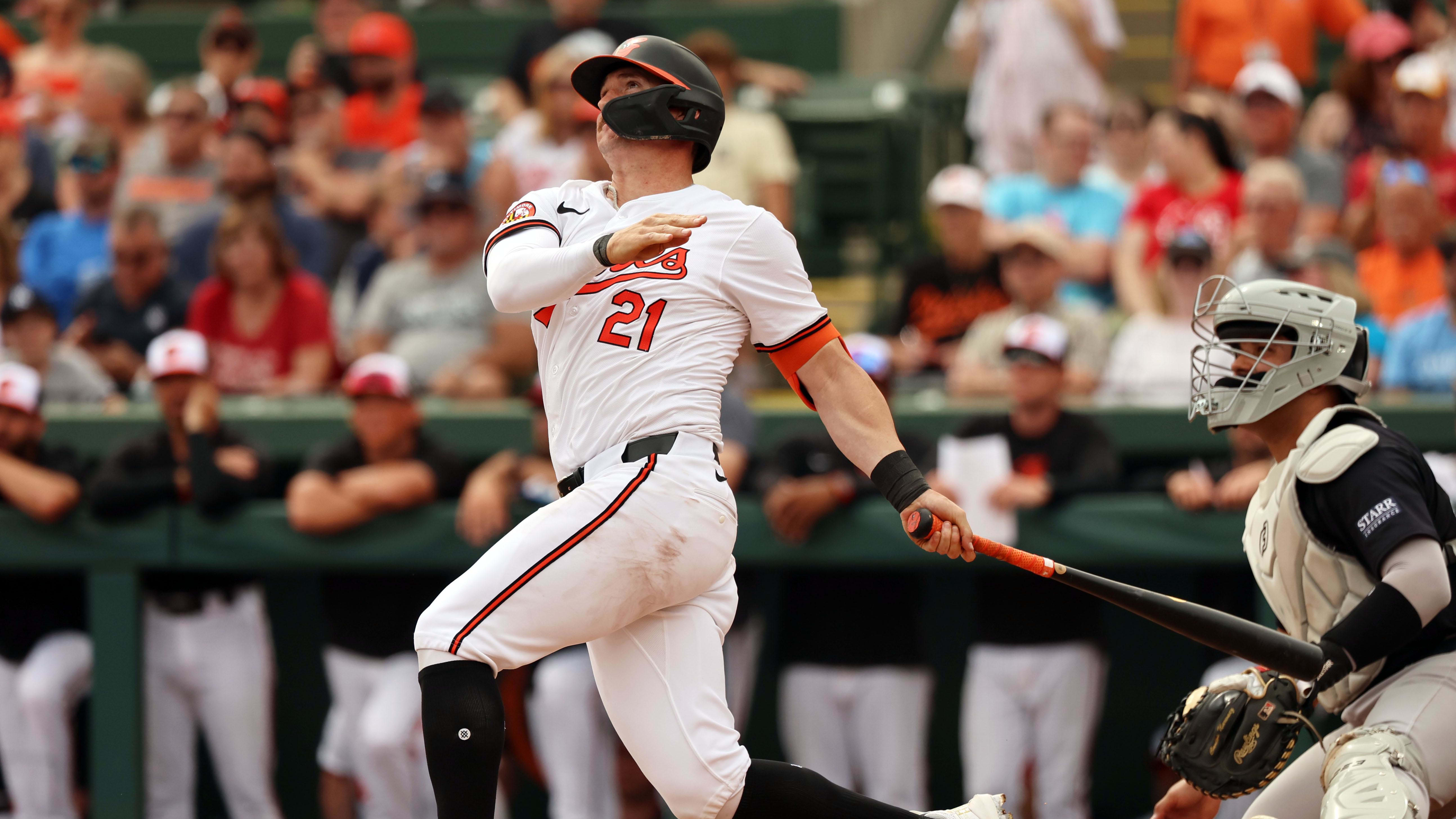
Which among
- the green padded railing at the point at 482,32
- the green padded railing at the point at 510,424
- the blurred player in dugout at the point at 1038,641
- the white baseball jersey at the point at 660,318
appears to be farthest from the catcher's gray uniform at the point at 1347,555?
the green padded railing at the point at 482,32

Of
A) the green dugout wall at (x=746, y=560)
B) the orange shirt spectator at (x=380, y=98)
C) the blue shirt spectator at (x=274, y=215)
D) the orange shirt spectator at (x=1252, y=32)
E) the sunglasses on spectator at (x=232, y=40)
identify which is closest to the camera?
the green dugout wall at (x=746, y=560)

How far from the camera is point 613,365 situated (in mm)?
3492

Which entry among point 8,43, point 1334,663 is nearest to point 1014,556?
point 1334,663

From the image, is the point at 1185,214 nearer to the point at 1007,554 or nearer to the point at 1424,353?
the point at 1424,353

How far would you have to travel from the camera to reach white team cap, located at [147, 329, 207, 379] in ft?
22.2

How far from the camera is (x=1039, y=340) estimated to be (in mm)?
6441

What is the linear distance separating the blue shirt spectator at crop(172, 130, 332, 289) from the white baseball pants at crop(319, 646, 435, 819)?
2538 mm

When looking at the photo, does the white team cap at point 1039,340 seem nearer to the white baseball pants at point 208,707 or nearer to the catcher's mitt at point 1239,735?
the catcher's mitt at point 1239,735

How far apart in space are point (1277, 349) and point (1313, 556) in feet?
1.70

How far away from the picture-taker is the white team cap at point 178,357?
676 cm

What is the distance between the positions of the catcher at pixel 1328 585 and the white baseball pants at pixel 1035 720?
2.32 m

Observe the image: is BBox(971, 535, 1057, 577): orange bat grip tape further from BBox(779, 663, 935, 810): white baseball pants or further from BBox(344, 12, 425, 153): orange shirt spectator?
BBox(344, 12, 425, 153): orange shirt spectator

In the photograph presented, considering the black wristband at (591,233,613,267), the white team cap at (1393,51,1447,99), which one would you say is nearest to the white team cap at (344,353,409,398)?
the black wristband at (591,233,613,267)

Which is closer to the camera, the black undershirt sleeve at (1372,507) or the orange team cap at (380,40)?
the black undershirt sleeve at (1372,507)
